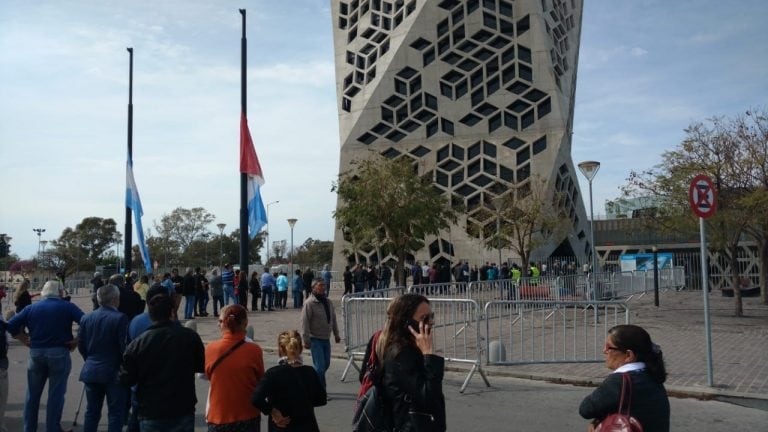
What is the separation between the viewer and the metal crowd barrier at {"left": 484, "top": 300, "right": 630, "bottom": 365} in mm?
10336

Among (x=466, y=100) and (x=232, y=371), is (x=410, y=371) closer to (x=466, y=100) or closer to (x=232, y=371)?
(x=232, y=371)

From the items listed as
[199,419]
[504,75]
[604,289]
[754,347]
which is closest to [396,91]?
[504,75]

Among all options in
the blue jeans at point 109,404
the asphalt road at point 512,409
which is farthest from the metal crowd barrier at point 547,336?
the blue jeans at point 109,404

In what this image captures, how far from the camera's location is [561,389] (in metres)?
9.24

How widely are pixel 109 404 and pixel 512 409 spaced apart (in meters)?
4.65

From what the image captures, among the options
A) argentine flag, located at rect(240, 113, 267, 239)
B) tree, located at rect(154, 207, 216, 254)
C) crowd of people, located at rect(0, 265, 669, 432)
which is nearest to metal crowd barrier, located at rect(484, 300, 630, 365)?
crowd of people, located at rect(0, 265, 669, 432)

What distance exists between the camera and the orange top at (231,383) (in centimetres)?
459

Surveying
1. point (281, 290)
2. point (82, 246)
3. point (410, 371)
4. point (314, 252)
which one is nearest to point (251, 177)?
point (281, 290)

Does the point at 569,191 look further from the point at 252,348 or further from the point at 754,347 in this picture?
the point at 252,348

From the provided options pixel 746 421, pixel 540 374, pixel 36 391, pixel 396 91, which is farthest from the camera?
pixel 396 91

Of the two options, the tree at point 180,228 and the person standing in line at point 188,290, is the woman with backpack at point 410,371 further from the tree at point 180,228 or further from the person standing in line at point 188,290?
the tree at point 180,228

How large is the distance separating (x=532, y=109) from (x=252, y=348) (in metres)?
39.5

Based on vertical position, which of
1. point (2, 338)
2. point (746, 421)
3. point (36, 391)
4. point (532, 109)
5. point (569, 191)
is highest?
point (532, 109)

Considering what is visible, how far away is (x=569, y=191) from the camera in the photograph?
43094mm
